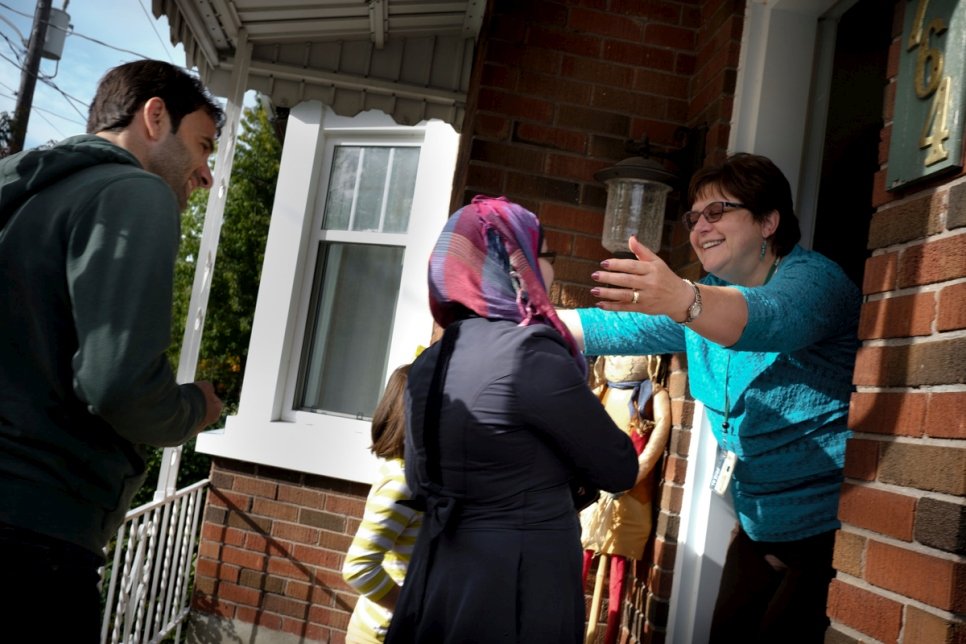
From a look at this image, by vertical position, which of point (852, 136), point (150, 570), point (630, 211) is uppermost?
point (852, 136)

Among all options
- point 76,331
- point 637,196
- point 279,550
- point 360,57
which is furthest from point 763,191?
point 279,550

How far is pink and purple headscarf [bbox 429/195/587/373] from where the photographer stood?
1719 millimetres

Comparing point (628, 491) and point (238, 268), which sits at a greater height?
point (238, 268)

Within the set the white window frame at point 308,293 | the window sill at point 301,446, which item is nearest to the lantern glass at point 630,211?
the white window frame at point 308,293

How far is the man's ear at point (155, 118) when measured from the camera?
168 centimetres

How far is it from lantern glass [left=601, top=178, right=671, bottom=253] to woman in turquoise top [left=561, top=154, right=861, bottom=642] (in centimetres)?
72

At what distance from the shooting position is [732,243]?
2.03m

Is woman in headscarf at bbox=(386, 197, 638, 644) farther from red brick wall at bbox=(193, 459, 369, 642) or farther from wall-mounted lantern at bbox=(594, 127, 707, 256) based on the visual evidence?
red brick wall at bbox=(193, 459, 369, 642)

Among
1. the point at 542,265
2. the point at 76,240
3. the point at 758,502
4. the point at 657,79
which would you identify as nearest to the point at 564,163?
the point at 657,79

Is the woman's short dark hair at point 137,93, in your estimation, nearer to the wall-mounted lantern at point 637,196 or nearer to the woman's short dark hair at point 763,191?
the woman's short dark hair at point 763,191

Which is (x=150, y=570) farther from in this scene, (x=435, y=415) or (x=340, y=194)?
(x=435, y=415)

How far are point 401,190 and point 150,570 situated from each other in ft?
8.87

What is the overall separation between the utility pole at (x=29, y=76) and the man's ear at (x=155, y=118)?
687 cm

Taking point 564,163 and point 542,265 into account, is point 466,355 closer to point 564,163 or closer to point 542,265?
point 542,265
